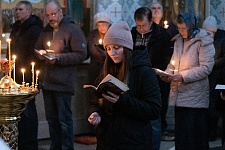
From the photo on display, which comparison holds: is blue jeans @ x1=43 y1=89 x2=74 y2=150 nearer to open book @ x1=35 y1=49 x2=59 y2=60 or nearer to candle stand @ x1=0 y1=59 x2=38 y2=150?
open book @ x1=35 y1=49 x2=59 y2=60

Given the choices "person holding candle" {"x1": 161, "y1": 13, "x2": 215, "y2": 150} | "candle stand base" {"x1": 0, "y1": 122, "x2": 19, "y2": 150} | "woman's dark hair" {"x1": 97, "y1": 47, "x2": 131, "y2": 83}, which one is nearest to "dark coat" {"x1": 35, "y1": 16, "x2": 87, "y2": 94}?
"person holding candle" {"x1": 161, "y1": 13, "x2": 215, "y2": 150}

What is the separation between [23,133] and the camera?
7.56m

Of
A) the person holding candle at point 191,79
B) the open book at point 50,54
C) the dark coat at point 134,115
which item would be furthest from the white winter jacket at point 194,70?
the dark coat at point 134,115

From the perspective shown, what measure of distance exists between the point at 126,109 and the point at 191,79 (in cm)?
231

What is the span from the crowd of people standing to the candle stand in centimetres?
63

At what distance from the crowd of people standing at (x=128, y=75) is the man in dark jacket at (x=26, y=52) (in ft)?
0.04

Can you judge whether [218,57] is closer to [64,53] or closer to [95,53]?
[95,53]

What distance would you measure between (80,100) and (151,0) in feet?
6.53

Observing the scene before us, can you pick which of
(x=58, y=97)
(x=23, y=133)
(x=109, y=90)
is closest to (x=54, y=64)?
(x=58, y=97)

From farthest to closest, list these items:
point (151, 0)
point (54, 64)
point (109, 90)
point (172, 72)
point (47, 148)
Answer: point (151, 0) < point (47, 148) < point (54, 64) < point (172, 72) < point (109, 90)

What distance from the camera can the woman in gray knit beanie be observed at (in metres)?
4.58

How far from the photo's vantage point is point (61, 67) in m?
7.59

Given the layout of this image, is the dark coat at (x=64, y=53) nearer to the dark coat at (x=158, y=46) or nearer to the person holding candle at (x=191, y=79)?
the dark coat at (x=158, y=46)

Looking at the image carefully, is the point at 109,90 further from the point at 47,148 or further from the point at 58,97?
the point at 47,148
